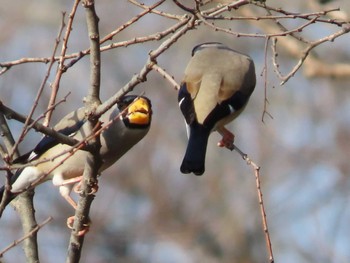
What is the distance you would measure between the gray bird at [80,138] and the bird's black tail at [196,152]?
0.79 feet

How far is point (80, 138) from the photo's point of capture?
17.4 feet

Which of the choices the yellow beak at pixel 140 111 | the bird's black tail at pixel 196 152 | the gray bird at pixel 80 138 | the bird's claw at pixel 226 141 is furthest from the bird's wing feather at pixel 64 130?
the bird's claw at pixel 226 141

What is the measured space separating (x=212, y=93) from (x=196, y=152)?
17.9 inches

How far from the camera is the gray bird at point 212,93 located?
5695 millimetres

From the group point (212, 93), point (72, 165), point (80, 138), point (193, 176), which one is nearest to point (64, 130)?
point (72, 165)

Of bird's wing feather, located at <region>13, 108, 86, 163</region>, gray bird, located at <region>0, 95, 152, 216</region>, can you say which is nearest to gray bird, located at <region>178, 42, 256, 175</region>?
gray bird, located at <region>0, 95, 152, 216</region>

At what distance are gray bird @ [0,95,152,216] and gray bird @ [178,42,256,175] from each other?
263 millimetres

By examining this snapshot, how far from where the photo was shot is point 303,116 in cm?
1830

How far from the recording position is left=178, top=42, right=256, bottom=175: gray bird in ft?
18.7

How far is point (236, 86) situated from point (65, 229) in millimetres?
9788

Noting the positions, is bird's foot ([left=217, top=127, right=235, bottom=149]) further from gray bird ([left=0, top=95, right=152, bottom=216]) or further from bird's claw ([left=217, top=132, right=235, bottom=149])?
gray bird ([left=0, top=95, right=152, bottom=216])

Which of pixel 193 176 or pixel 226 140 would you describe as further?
pixel 193 176

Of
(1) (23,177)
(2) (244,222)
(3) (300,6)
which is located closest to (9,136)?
(1) (23,177)

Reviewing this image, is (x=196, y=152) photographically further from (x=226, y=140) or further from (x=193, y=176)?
(x=193, y=176)
